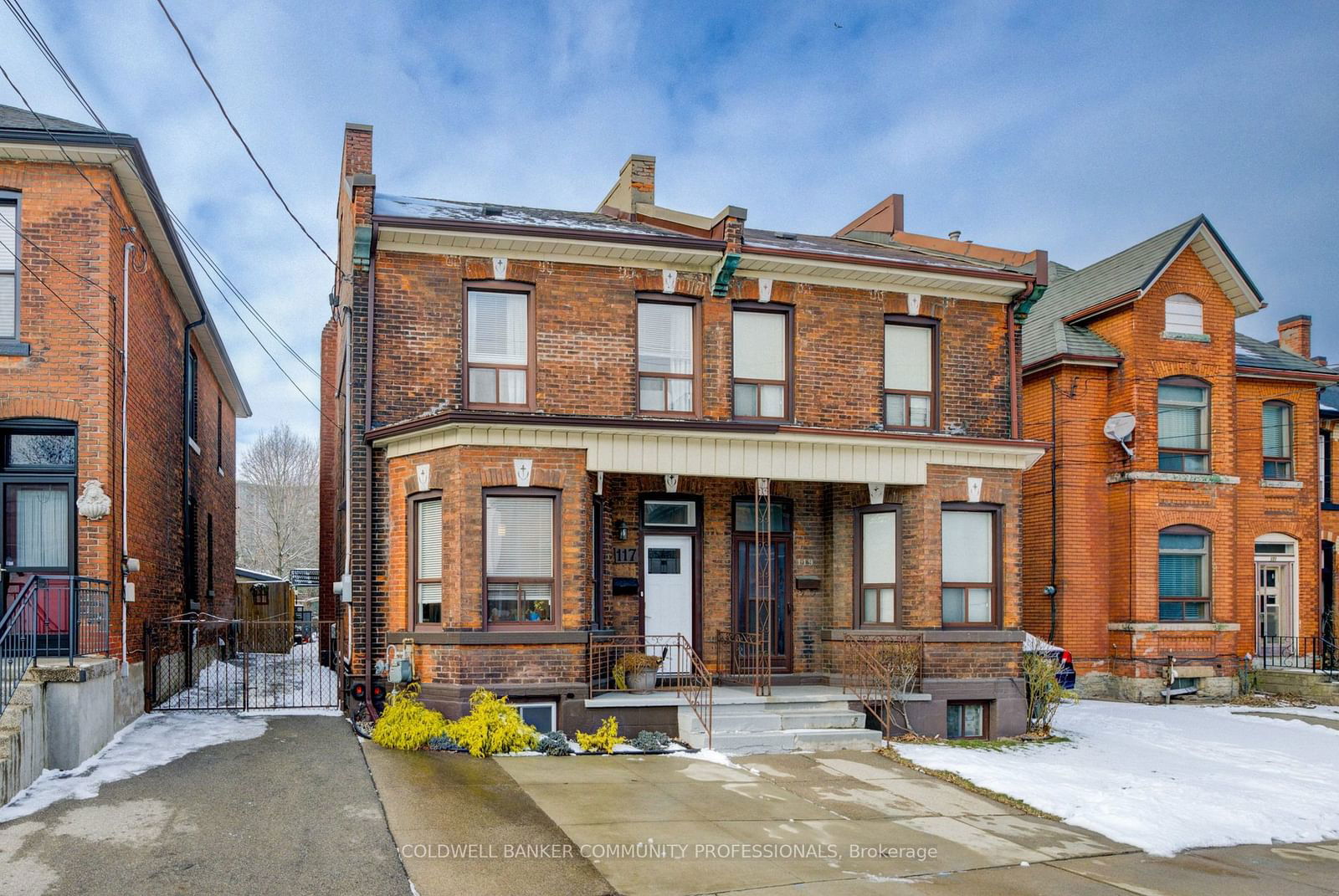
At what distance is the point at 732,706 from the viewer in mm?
13336

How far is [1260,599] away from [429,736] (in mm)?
19286

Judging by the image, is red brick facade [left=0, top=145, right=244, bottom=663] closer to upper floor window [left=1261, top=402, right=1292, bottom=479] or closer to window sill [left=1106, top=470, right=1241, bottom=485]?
window sill [left=1106, top=470, right=1241, bottom=485]

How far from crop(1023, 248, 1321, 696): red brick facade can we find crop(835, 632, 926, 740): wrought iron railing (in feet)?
22.8

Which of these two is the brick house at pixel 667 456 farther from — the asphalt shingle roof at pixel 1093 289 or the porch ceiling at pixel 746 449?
the asphalt shingle roof at pixel 1093 289

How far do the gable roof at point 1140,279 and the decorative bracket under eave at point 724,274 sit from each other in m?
8.33

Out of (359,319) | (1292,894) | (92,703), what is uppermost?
(359,319)

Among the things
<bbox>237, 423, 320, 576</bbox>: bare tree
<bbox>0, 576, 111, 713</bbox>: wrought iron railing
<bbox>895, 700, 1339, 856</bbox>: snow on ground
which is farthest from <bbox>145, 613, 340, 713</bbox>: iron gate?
<bbox>237, 423, 320, 576</bbox>: bare tree

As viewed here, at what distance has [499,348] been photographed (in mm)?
14344

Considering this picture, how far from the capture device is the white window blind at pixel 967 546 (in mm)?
15039

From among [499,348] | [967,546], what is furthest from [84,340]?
[967,546]

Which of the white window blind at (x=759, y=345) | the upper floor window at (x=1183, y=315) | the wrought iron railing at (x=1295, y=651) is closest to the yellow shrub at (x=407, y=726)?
the white window blind at (x=759, y=345)

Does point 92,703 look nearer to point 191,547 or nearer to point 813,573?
point 191,547

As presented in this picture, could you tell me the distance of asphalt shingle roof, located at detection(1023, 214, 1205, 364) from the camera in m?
20.2

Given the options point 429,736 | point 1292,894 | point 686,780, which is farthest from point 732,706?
point 1292,894
